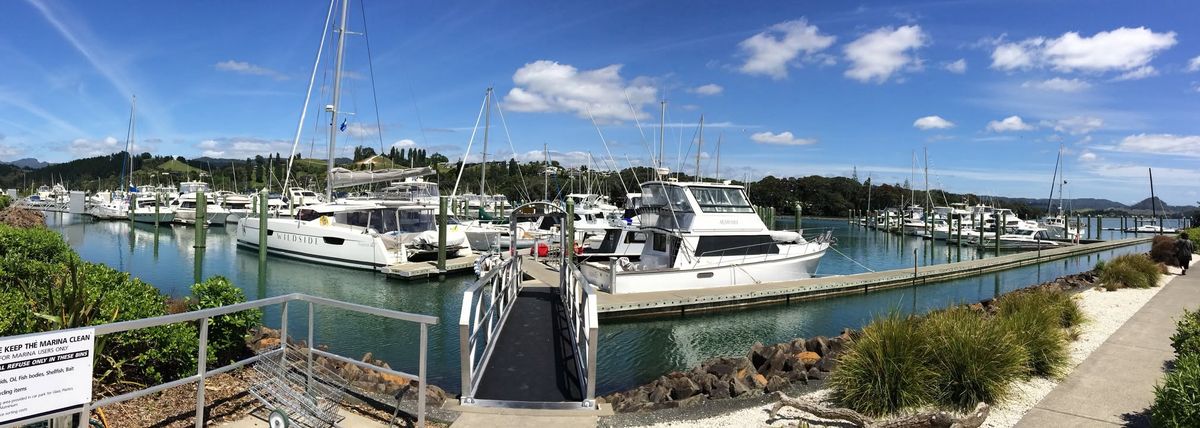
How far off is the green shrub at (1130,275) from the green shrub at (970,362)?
43.2 ft

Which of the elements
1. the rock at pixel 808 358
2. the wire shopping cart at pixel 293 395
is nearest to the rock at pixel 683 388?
the rock at pixel 808 358

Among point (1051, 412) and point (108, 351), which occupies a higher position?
point (108, 351)

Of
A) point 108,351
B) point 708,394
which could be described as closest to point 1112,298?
point 708,394

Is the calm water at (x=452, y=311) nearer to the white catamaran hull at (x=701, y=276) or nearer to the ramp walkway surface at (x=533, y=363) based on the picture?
the white catamaran hull at (x=701, y=276)

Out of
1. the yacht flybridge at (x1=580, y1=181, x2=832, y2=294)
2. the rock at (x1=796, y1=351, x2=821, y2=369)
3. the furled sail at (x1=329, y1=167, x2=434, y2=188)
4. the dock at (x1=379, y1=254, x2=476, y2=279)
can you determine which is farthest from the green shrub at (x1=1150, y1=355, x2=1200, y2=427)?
the furled sail at (x1=329, y1=167, x2=434, y2=188)

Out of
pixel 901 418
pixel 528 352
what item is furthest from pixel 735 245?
pixel 901 418

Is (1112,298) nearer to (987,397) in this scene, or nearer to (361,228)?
(987,397)

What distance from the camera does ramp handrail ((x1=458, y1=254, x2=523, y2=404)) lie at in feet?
20.9

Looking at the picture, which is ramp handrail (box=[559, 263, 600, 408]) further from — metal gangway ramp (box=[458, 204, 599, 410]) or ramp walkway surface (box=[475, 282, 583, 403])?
ramp walkway surface (box=[475, 282, 583, 403])

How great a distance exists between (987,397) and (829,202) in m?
148

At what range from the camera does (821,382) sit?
8.46 m

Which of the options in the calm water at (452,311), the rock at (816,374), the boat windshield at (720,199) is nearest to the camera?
the rock at (816,374)

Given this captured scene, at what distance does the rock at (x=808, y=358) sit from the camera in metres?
10.6

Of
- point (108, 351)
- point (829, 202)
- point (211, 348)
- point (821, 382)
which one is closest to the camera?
point (108, 351)
